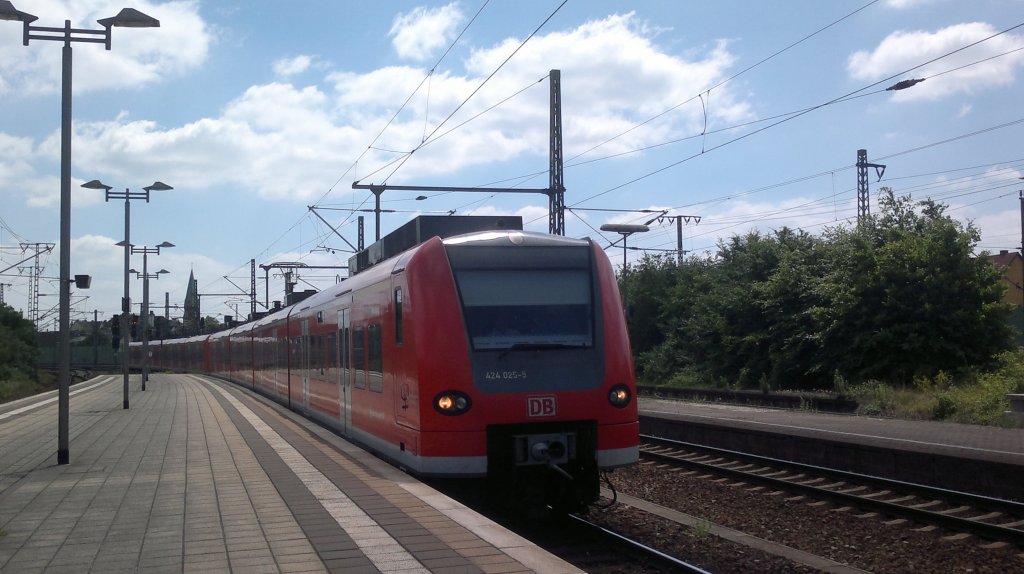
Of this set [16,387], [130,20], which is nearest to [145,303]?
[16,387]

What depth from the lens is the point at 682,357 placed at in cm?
3850

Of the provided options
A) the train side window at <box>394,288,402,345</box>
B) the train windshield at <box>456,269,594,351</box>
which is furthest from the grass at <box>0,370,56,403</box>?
the train windshield at <box>456,269,594,351</box>

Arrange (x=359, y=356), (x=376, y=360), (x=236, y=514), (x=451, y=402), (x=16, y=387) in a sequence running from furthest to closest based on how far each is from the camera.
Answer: (x=16, y=387), (x=359, y=356), (x=376, y=360), (x=451, y=402), (x=236, y=514)

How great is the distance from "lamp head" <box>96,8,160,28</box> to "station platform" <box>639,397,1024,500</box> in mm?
11676

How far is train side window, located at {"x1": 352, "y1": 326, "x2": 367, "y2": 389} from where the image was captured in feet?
42.4

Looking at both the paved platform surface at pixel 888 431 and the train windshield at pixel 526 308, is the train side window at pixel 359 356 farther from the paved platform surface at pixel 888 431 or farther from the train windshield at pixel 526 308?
the paved platform surface at pixel 888 431

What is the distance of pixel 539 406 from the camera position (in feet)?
31.1

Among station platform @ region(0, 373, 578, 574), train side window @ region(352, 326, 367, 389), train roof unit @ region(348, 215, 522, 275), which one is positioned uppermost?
train roof unit @ region(348, 215, 522, 275)

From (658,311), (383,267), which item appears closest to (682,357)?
(658,311)

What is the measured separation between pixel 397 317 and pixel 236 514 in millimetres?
3123

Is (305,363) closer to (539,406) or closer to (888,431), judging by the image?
(888,431)

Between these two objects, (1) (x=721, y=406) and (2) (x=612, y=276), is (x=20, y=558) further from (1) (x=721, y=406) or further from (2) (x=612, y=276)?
(1) (x=721, y=406)

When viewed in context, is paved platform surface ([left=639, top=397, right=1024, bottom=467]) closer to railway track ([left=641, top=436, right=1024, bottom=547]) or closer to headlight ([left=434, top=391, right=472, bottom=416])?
railway track ([left=641, top=436, right=1024, bottom=547])

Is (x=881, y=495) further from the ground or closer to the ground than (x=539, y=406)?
closer to the ground
